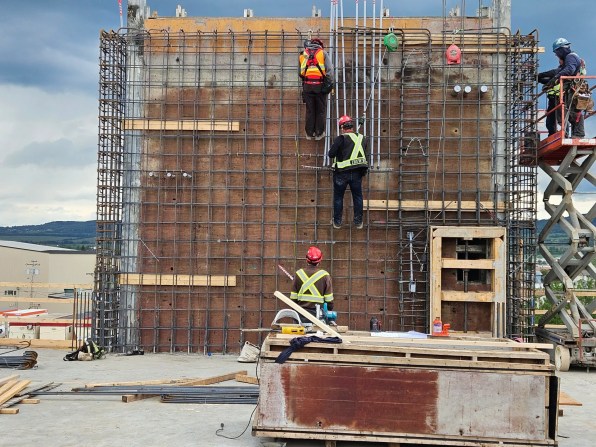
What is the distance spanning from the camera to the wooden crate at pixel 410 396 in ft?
24.1

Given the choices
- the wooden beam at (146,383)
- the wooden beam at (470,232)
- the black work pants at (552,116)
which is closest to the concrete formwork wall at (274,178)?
the wooden beam at (470,232)

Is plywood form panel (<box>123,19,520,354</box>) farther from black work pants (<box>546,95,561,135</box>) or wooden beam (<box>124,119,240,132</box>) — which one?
black work pants (<box>546,95,561,135</box>)

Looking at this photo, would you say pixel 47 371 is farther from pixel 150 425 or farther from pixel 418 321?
pixel 418 321

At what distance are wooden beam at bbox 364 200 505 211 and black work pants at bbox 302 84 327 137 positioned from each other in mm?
1935

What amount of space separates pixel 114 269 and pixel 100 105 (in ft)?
12.2

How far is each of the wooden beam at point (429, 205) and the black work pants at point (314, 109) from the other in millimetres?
1935

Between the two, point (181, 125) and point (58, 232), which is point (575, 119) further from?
point (58, 232)

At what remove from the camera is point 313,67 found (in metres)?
13.6

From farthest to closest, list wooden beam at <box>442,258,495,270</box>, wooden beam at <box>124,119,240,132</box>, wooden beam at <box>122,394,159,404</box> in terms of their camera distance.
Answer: wooden beam at <box>124,119,240,132</box> → wooden beam at <box>442,258,495,270</box> → wooden beam at <box>122,394,159,404</box>

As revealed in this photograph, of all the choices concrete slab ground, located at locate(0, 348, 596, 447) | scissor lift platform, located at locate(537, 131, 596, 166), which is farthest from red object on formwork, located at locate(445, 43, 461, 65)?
concrete slab ground, located at locate(0, 348, 596, 447)

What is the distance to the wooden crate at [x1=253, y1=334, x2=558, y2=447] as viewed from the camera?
7.35 meters

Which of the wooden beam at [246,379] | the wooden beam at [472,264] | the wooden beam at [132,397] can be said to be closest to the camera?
the wooden beam at [132,397]

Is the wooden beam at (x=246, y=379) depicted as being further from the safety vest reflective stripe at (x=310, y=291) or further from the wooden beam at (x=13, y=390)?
the wooden beam at (x=13, y=390)

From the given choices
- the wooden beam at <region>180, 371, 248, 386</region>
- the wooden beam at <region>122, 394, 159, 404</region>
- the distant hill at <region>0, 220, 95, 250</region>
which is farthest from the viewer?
the distant hill at <region>0, 220, 95, 250</region>
